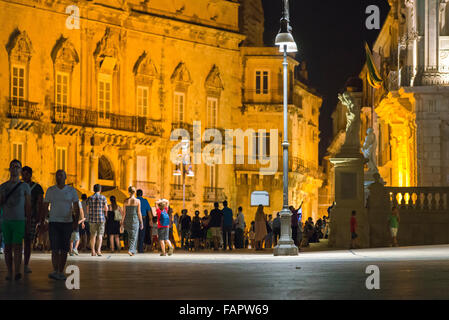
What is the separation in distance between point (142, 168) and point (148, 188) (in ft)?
3.85

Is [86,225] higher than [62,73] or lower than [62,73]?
lower

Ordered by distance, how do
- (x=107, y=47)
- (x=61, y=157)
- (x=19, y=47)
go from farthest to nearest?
(x=107, y=47), (x=61, y=157), (x=19, y=47)

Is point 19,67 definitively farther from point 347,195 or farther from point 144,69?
point 347,195

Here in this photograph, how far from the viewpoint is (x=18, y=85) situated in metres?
47.6

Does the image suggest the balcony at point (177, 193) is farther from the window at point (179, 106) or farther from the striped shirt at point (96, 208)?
the striped shirt at point (96, 208)

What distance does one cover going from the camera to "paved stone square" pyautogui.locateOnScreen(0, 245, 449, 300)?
480 inches

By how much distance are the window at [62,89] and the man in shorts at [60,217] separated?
33919mm

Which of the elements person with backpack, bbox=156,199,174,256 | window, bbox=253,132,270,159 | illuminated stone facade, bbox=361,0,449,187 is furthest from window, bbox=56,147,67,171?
person with backpack, bbox=156,199,174,256

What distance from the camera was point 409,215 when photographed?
106 feet

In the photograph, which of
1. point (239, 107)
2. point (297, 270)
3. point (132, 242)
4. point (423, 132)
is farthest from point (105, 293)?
point (239, 107)

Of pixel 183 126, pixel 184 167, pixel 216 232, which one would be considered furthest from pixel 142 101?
pixel 216 232

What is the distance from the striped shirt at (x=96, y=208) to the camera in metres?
25.2

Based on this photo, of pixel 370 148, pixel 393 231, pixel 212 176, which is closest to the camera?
pixel 393 231

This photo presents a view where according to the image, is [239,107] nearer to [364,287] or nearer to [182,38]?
[182,38]
